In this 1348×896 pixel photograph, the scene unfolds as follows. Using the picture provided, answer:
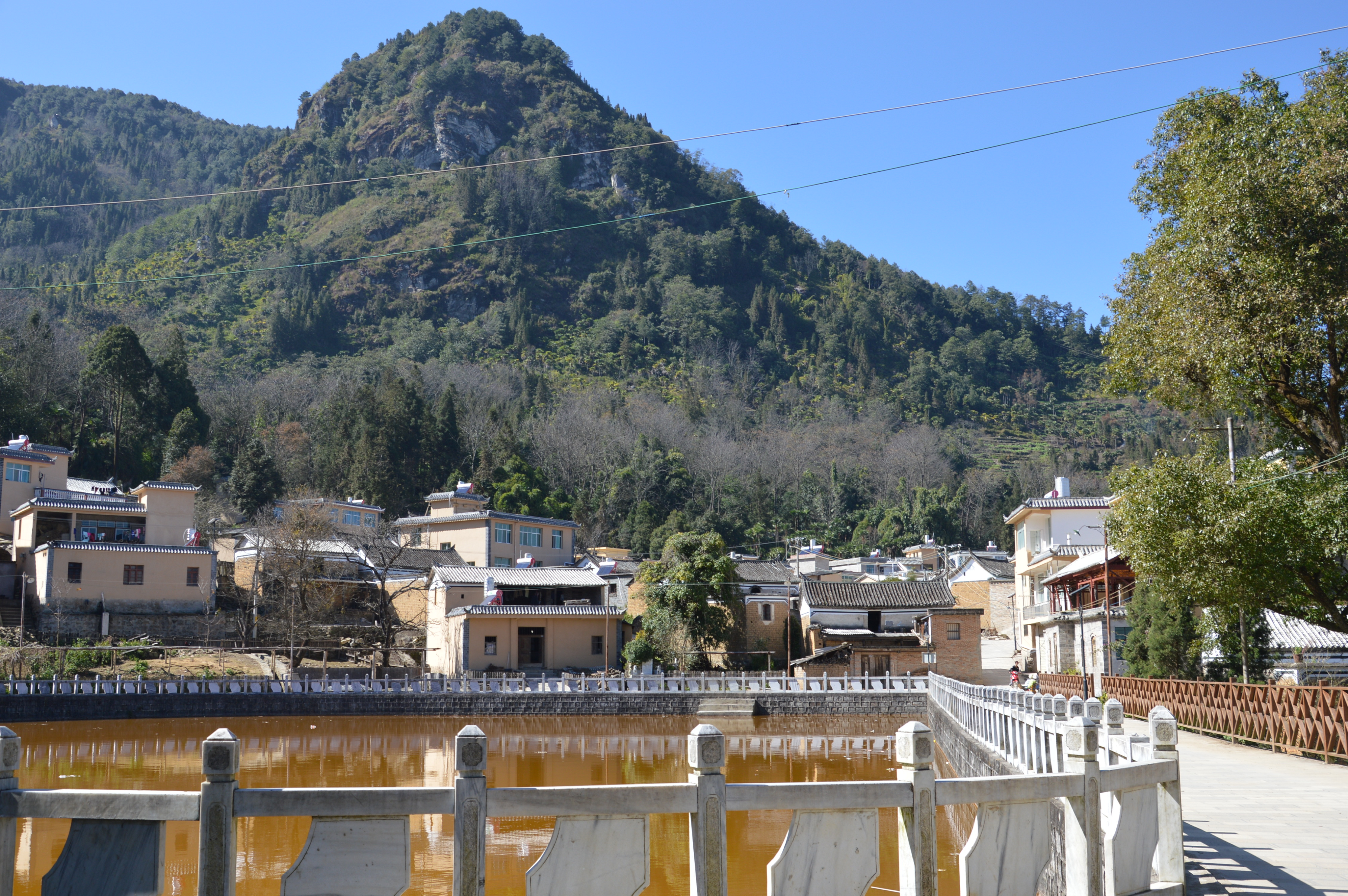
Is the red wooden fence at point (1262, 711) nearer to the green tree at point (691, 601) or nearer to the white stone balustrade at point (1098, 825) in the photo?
the white stone balustrade at point (1098, 825)

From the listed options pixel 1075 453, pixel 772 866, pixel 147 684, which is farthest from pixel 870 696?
pixel 1075 453

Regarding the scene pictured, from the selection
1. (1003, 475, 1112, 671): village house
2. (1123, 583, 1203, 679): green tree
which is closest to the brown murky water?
(1123, 583, 1203, 679): green tree

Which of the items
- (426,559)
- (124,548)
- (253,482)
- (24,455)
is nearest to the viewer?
(124,548)

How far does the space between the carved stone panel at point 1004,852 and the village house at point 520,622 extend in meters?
36.5

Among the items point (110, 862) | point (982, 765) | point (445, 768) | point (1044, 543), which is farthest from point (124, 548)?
point (110, 862)

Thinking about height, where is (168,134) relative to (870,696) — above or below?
above

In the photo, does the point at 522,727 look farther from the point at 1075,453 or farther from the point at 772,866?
the point at 1075,453

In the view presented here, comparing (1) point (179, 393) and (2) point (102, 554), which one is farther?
(1) point (179, 393)

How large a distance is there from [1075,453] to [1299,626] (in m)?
82.2

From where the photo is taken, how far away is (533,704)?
35.7 meters

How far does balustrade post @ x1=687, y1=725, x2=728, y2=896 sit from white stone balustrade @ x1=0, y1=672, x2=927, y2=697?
1222 inches

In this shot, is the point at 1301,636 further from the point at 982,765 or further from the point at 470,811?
the point at 470,811

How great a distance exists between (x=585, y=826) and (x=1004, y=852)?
7.71ft

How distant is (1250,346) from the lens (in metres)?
15.9
